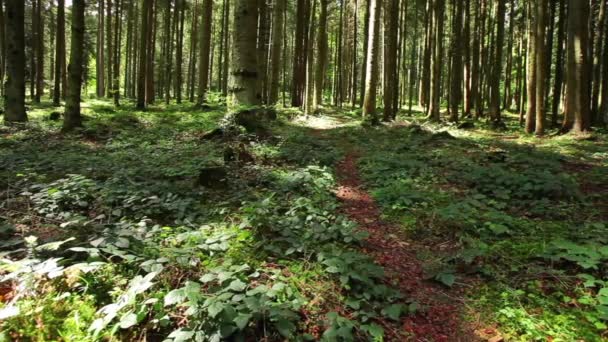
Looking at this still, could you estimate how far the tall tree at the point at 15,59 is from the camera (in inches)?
478

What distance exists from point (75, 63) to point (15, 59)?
129 inches

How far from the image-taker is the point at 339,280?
366cm

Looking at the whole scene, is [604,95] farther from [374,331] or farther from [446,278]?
[374,331]

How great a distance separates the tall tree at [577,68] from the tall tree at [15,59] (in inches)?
692

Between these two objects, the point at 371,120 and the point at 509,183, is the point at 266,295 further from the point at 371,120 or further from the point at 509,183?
the point at 371,120

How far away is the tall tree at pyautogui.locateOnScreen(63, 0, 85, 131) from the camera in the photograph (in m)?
10.6

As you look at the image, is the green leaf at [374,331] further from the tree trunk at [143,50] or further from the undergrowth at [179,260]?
the tree trunk at [143,50]

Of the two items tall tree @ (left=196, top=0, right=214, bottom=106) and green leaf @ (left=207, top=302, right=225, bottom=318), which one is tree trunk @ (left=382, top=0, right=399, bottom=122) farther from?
green leaf @ (left=207, top=302, right=225, bottom=318)

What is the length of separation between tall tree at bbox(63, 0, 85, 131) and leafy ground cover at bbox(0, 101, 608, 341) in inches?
130

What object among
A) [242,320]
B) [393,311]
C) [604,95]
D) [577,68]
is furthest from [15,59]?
[604,95]

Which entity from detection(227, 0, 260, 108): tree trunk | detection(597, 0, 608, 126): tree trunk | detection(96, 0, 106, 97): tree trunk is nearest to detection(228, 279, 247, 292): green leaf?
detection(227, 0, 260, 108): tree trunk

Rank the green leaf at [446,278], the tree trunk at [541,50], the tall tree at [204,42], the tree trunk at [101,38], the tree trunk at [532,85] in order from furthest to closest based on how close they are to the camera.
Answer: the tree trunk at [101,38], the tall tree at [204,42], the tree trunk at [532,85], the tree trunk at [541,50], the green leaf at [446,278]

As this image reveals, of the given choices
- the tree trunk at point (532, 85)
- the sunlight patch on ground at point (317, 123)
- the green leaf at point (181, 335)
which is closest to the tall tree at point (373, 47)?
the sunlight patch on ground at point (317, 123)

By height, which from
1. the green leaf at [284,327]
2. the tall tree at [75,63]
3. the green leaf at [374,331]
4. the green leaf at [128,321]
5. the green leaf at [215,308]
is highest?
the tall tree at [75,63]
